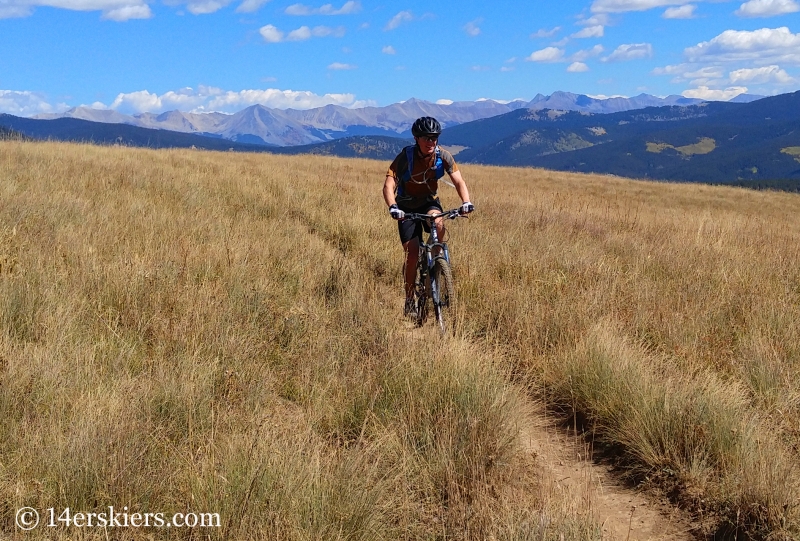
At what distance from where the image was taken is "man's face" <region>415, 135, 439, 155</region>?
6074 mm

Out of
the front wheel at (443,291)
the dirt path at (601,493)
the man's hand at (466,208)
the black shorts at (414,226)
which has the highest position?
the man's hand at (466,208)

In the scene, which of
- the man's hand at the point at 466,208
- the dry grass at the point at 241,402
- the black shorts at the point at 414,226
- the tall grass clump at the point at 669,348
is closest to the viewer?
the dry grass at the point at 241,402

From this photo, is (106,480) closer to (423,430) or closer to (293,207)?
(423,430)

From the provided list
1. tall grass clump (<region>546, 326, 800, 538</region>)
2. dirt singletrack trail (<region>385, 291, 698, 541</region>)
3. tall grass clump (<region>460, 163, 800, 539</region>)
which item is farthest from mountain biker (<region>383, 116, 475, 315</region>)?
dirt singletrack trail (<region>385, 291, 698, 541</region>)

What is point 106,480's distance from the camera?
2.51 m

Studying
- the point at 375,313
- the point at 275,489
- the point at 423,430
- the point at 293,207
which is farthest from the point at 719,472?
the point at 293,207

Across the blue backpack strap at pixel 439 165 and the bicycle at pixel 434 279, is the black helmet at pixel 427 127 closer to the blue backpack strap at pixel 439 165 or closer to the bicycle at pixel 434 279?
the blue backpack strap at pixel 439 165

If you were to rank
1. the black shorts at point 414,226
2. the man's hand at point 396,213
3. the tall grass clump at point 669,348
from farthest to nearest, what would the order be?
the black shorts at point 414,226, the man's hand at point 396,213, the tall grass clump at point 669,348

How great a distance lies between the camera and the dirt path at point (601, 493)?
2883mm

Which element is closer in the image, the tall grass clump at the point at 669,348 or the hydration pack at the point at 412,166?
the tall grass clump at the point at 669,348

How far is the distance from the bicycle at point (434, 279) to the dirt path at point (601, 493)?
6.80ft

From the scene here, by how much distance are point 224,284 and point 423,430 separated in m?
3.30

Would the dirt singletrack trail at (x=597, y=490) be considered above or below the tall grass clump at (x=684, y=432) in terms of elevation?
below

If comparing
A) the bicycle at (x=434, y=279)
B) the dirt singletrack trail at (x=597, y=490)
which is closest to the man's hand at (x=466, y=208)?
the bicycle at (x=434, y=279)
